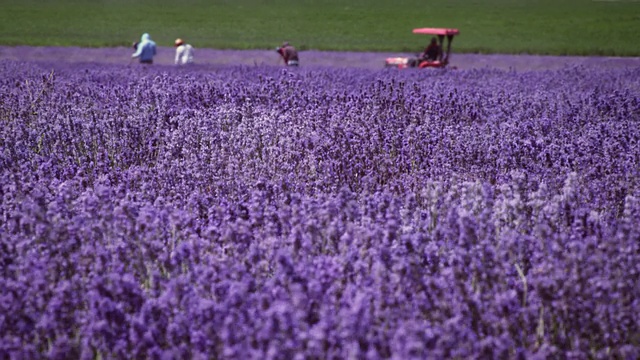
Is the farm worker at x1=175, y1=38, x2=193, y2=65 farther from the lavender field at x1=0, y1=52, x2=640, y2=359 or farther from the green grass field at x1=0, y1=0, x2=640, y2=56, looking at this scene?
the lavender field at x1=0, y1=52, x2=640, y2=359

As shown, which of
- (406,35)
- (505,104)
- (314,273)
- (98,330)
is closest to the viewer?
(98,330)

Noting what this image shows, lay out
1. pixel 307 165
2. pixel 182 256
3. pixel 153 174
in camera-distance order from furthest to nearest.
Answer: pixel 307 165, pixel 153 174, pixel 182 256

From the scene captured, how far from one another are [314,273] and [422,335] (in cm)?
53

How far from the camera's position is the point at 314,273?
2.22 meters

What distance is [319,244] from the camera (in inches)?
104

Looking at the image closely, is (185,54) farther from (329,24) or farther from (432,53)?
(329,24)

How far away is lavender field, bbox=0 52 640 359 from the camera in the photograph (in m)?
1.95

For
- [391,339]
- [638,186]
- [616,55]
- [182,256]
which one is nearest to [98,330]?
[182,256]

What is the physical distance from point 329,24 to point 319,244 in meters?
26.2

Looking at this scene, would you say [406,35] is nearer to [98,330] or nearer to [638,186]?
[638,186]

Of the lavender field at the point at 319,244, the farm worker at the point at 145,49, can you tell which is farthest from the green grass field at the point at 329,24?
the lavender field at the point at 319,244

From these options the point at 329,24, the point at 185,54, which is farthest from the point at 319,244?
the point at 329,24

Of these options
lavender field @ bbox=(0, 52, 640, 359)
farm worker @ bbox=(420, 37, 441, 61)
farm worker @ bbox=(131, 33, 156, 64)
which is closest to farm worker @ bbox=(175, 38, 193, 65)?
farm worker @ bbox=(131, 33, 156, 64)

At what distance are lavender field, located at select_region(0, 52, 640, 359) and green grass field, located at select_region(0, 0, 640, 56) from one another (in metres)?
18.0
